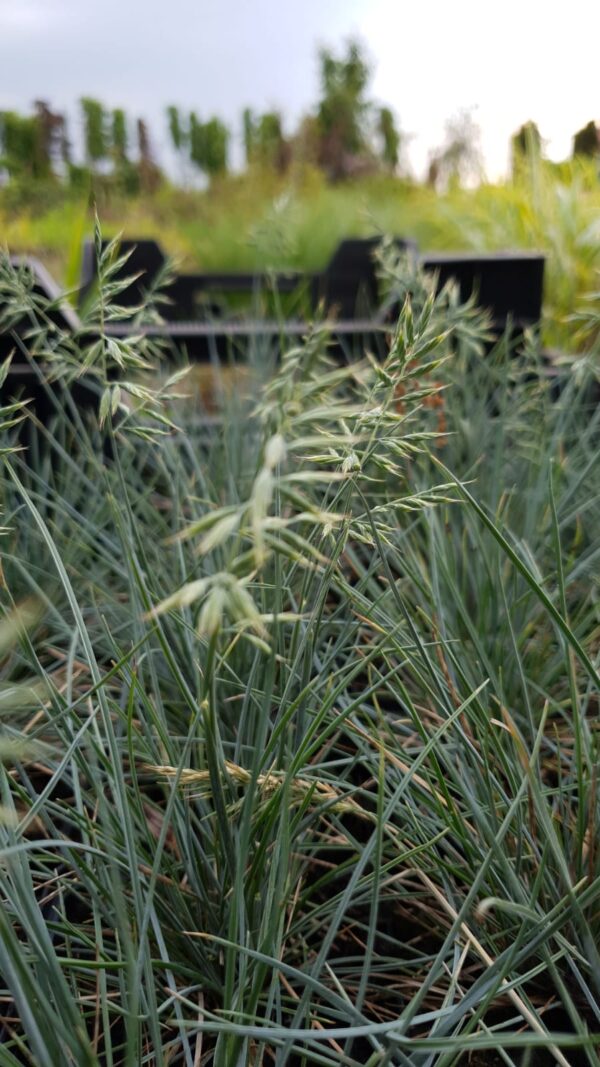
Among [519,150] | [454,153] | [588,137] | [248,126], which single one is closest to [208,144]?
[248,126]

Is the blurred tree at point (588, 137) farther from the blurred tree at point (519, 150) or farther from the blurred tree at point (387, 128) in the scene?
the blurred tree at point (387, 128)

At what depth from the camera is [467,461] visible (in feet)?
5.77

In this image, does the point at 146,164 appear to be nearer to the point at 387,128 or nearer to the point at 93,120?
the point at 93,120

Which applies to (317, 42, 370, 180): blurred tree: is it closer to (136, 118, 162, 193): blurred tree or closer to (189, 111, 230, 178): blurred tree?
(189, 111, 230, 178): blurred tree

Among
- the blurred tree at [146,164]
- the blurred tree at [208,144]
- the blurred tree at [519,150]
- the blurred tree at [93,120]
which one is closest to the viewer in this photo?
the blurred tree at [519,150]

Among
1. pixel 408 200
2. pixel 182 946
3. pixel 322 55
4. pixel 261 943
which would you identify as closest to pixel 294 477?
pixel 261 943

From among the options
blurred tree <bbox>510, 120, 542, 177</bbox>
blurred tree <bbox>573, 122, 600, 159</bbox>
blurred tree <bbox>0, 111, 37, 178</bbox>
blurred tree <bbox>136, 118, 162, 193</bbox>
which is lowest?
blurred tree <bbox>573, 122, 600, 159</bbox>

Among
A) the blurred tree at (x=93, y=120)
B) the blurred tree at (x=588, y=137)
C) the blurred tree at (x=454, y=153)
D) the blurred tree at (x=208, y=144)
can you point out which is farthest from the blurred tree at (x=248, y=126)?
the blurred tree at (x=588, y=137)

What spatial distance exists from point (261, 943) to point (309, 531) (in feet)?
1.92

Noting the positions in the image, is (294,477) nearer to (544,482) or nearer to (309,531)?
(309,531)

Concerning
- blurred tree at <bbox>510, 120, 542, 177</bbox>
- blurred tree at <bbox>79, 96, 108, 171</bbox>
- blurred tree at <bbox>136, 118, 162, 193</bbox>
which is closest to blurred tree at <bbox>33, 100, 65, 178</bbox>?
blurred tree at <bbox>136, 118, 162, 193</bbox>

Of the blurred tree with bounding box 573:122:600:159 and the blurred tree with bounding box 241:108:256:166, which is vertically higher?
the blurred tree with bounding box 241:108:256:166

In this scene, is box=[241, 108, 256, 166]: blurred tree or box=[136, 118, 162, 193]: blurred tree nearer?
box=[136, 118, 162, 193]: blurred tree

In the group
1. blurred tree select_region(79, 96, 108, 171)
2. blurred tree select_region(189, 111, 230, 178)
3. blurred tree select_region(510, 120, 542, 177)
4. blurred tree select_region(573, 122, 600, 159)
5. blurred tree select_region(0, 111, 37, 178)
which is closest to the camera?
blurred tree select_region(573, 122, 600, 159)
